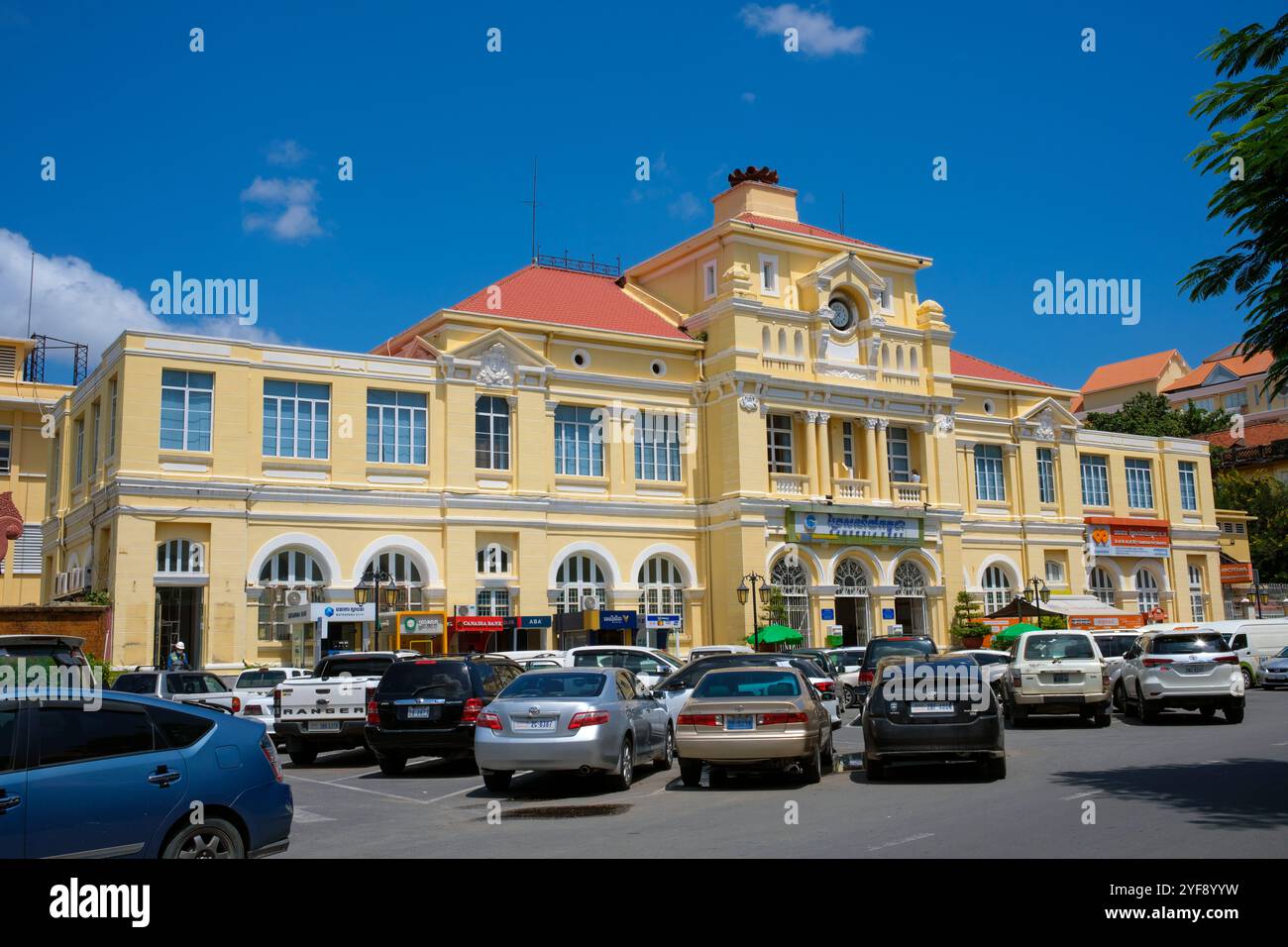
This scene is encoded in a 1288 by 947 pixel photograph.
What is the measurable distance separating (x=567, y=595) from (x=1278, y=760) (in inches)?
1040

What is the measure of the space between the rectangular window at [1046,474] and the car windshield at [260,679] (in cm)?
3781

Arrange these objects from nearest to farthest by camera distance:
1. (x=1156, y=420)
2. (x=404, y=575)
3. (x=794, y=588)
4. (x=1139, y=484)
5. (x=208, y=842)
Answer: (x=208, y=842) < (x=404, y=575) < (x=794, y=588) < (x=1139, y=484) < (x=1156, y=420)

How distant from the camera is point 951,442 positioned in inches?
1891

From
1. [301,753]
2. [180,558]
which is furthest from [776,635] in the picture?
[301,753]

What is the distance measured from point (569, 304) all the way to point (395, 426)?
9.93 meters

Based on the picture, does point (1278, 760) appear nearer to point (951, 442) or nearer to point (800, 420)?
point (800, 420)

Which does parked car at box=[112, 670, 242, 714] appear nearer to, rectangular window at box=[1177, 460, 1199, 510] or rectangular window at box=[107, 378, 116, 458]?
rectangular window at box=[107, 378, 116, 458]

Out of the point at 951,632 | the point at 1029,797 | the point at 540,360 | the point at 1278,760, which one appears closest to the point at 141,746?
the point at 1029,797

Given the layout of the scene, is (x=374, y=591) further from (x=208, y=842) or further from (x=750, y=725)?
(x=208, y=842)

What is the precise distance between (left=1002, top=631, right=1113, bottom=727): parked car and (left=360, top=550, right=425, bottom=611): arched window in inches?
786

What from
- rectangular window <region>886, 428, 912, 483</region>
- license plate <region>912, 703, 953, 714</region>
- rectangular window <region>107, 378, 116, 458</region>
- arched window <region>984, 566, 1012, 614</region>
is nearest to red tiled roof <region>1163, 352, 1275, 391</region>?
arched window <region>984, 566, 1012, 614</region>

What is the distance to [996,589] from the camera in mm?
51094

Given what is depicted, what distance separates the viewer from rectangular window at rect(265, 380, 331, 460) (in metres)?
35.1
